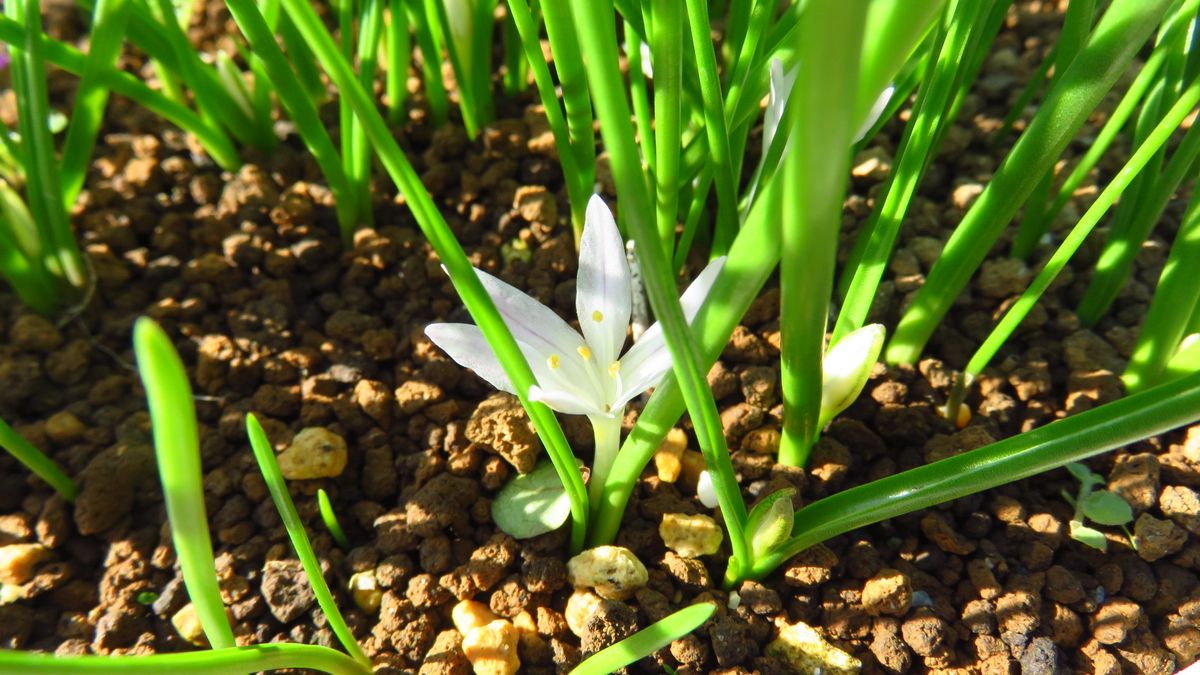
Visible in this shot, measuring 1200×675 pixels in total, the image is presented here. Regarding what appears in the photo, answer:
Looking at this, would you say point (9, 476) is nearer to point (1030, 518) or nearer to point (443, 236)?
point (443, 236)

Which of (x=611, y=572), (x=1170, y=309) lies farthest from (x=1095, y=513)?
(x=611, y=572)

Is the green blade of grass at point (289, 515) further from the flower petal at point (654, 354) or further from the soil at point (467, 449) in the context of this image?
the flower petal at point (654, 354)

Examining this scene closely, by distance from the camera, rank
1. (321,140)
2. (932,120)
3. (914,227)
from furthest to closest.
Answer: (914,227) → (321,140) → (932,120)

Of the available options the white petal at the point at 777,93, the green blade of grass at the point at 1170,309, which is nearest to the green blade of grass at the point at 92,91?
the white petal at the point at 777,93

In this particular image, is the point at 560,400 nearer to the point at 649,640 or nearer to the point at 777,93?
the point at 649,640

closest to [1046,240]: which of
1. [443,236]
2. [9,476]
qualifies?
[443,236]

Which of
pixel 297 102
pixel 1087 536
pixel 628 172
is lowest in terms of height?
pixel 1087 536
